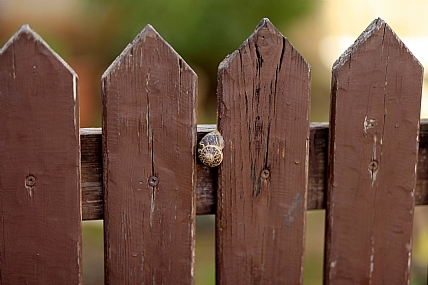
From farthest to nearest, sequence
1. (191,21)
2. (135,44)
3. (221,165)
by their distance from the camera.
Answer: (191,21), (221,165), (135,44)

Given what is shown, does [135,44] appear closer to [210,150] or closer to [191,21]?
[210,150]

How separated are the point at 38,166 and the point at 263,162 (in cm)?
66

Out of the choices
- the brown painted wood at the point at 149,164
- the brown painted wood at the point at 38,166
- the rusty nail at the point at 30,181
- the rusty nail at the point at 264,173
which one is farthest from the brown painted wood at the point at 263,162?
the rusty nail at the point at 30,181

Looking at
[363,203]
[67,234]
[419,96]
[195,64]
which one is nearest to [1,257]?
[67,234]

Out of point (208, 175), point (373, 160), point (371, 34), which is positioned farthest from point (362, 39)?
point (208, 175)

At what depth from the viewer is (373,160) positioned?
1563 millimetres

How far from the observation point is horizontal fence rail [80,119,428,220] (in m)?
1.44

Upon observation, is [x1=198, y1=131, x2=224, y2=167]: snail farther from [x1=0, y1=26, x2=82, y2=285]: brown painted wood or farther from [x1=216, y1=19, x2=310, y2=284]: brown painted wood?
[x1=0, y1=26, x2=82, y2=285]: brown painted wood

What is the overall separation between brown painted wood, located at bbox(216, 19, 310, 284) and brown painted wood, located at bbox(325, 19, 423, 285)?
0.38ft

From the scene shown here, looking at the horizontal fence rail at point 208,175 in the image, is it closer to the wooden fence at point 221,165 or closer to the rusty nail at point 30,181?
the wooden fence at point 221,165

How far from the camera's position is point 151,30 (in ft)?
4.45

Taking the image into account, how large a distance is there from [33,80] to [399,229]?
4.01ft

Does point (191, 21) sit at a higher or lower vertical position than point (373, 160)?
higher

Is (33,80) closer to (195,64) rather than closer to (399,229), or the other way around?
(399,229)
